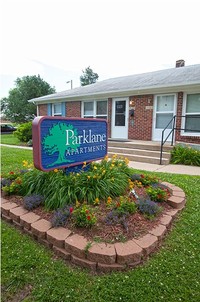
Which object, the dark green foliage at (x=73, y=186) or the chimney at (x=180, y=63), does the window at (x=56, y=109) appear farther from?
the dark green foliage at (x=73, y=186)

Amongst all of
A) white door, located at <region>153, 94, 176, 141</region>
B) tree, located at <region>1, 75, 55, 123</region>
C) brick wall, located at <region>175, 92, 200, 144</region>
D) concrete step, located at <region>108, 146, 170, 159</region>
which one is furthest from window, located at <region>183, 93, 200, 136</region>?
tree, located at <region>1, 75, 55, 123</region>

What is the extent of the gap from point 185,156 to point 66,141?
4747 millimetres

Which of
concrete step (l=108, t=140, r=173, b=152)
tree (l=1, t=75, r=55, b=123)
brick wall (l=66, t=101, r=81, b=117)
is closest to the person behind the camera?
concrete step (l=108, t=140, r=173, b=152)

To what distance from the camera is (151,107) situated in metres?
8.21

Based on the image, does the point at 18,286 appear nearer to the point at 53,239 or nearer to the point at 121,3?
the point at 53,239

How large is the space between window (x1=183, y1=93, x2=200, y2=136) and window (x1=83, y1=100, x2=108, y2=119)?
12.9 ft

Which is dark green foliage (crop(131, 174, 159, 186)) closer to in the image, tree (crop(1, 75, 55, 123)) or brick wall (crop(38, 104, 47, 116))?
brick wall (crop(38, 104, 47, 116))

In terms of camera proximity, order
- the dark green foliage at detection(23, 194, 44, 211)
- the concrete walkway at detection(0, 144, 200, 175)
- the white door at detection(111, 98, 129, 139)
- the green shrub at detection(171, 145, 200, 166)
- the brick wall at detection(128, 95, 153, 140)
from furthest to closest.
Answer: the white door at detection(111, 98, 129, 139)
the brick wall at detection(128, 95, 153, 140)
the green shrub at detection(171, 145, 200, 166)
the concrete walkway at detection(0, 144, 200, 175)
the dark green foliage at detection(23, 194, 44, 211)

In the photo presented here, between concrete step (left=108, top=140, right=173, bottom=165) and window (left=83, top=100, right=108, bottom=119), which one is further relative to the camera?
window (left=83, top=100, right=108, bottom=119)

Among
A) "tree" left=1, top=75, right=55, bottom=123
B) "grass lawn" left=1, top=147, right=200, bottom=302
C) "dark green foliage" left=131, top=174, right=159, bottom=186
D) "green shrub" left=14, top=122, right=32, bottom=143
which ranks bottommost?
"grass lawn" left=1, top=147, right=200, bottom=302

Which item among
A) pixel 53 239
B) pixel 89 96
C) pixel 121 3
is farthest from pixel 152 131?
pixel 53 239

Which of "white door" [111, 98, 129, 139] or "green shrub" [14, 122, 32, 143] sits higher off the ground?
"white door" [111, 98, 129, 139]

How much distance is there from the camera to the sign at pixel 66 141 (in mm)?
2332

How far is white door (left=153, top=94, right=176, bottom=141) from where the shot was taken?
781cm
